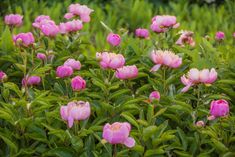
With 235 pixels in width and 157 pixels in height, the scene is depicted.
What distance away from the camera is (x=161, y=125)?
1979 mm

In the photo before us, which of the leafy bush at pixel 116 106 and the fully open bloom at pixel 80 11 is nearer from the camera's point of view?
the leafy bush at pixel 116 106

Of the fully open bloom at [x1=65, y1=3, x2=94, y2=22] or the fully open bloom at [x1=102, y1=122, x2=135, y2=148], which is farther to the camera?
the fully open bloom at [x1=65, y1=3, x2=94, y2=22]

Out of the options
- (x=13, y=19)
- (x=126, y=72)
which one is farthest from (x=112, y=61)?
(x=13, y=19)

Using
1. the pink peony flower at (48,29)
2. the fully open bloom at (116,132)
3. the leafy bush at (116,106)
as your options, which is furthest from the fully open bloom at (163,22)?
the fully open bloom at (116,132)

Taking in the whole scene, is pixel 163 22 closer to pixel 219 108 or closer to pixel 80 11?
pixel 80 11

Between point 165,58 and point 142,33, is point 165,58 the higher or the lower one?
the higher one

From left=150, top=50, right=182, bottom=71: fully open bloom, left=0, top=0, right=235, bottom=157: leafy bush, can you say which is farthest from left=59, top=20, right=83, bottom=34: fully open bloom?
left=150, top=50, right=182, bottom=71: fully open bloom

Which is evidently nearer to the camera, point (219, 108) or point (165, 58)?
point (219, 108)

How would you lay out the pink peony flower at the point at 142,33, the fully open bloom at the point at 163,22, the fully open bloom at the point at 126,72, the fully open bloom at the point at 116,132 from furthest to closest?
the pink peony flower at the point at 142,33 < the fully open bloom at the point at 163,22 < the fully open bloom at the point at 126,72 < the fully open bloom at the point at 116,132

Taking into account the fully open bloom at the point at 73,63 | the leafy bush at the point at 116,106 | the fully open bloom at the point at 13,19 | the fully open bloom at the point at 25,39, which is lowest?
the leafy bush at the point at 116,106

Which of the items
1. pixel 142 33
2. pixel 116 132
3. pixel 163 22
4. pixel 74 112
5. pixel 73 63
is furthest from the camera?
pixel 142 33

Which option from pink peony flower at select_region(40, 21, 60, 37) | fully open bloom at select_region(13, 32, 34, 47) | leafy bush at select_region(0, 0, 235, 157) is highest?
fully open bloom at select_region(13, 32, 34, 47)

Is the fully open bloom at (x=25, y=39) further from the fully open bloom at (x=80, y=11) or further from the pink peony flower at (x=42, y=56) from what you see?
the fully open bloom at (x=80, y=11)

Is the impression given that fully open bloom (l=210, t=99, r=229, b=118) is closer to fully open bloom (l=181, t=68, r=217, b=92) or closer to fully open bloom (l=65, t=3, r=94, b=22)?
fully open bloom (l=181, t=68, r=217, b=92)
